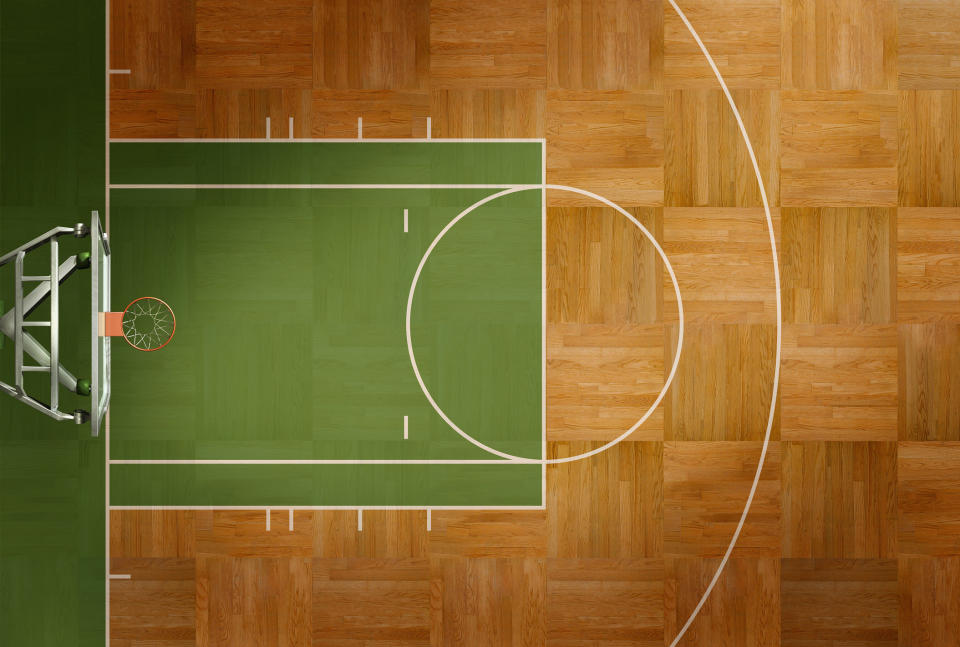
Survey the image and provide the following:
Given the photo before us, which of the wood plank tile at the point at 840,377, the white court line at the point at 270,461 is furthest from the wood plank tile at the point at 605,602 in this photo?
the wood plank tile at the point at 840,377

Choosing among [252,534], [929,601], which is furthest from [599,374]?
[929,601]

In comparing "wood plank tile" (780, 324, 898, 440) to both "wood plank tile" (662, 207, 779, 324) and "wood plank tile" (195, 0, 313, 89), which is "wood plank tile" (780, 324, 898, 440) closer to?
"wood plank tile" (662, 207, 779, 324)

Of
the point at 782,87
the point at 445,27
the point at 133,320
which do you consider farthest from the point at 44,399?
the point at 782,87

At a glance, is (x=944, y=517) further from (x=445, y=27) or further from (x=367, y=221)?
(x=445, y=27)

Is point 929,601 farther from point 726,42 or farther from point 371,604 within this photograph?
point 726,42

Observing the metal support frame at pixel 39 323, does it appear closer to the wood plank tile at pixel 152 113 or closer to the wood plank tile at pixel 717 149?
the wood plank tile at pixel 152 113
